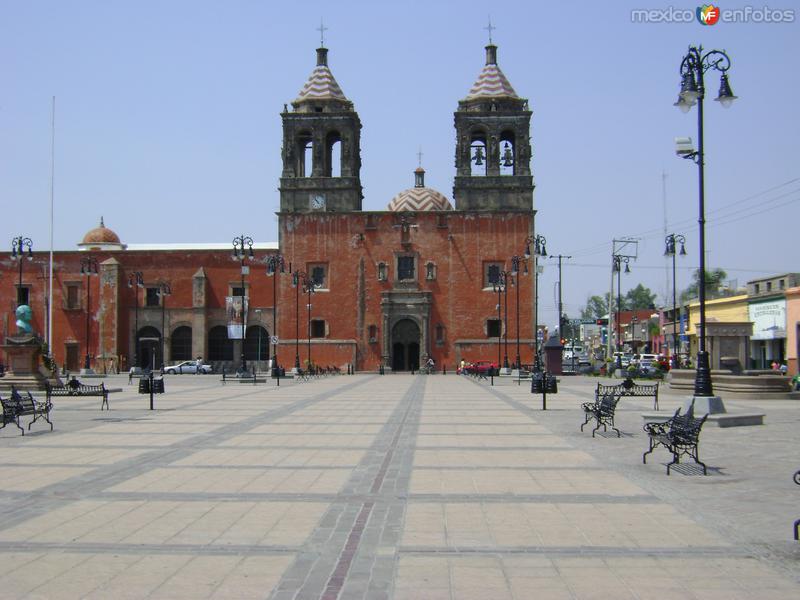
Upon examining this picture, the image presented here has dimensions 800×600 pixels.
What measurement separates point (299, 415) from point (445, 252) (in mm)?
36966

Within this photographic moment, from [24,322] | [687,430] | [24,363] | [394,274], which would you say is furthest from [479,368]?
[687,430]

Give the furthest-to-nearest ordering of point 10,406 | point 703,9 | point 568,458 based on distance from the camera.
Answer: point 703,9
point 10,406
point 568,458

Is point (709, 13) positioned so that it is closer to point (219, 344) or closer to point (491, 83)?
point (491, 83)

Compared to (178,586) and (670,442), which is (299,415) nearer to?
(670,442)

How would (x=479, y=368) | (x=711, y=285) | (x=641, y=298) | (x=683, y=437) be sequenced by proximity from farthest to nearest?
1. (x=641, y=298)
2. (x=711, y=285)
3. (x=479, y=368)
4. (x=683, y=437)

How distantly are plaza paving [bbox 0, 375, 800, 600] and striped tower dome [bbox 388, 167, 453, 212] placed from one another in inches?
1866

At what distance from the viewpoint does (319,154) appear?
55.8 meters

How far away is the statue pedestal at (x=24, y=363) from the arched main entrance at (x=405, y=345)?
1151 inches

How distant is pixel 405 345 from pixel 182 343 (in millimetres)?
16275

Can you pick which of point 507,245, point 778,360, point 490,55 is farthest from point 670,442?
point 490,55

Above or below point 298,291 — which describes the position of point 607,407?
below

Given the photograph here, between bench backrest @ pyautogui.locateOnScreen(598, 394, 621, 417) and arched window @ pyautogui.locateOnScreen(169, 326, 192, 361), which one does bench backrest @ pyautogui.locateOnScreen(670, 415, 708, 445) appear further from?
arched window @ pyautogui.locateOnScreen(169, 326, 192, 361)

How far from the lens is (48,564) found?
6.50 metres

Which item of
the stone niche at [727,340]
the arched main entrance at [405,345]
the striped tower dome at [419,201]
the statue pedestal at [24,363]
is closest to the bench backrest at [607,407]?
the stone niche at [727,340]
